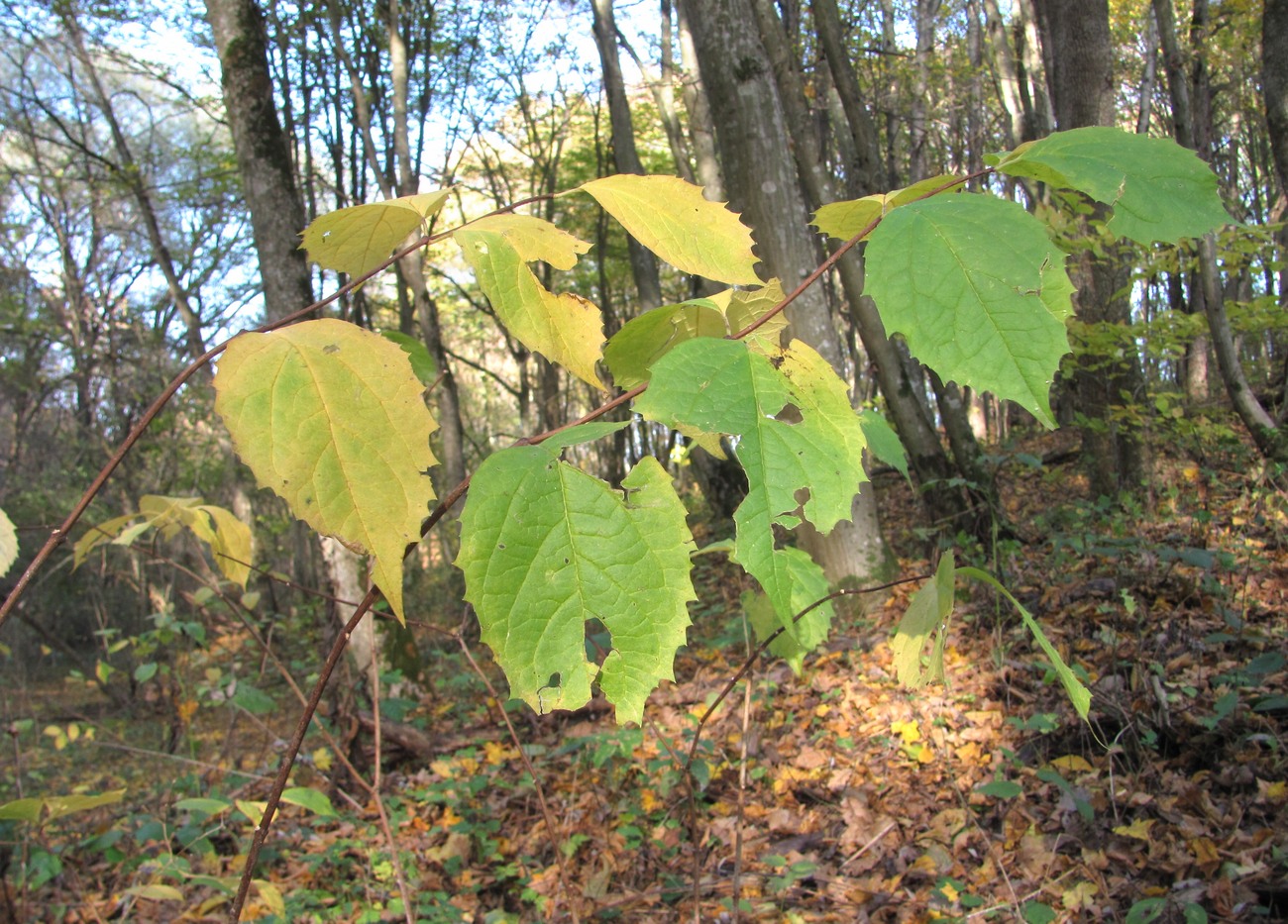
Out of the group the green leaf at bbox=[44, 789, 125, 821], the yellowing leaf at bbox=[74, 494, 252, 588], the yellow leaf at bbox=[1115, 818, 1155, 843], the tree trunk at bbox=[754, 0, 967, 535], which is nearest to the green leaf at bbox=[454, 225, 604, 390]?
the yellowing leaf at bbox=[74, 494, 252, 588]

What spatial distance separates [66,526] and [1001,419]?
51.0 feet

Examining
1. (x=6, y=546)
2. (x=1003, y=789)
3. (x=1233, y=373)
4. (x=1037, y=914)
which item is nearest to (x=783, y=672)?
(x=1003, y=789)

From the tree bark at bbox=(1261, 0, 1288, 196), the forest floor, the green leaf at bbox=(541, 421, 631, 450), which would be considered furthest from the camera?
the tree bark at bbox=(1261, 0, 1288, 196)

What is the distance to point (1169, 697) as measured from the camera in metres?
2.99

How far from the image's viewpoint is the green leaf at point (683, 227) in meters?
0.67

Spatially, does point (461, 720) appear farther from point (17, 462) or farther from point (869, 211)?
point (17, 462)

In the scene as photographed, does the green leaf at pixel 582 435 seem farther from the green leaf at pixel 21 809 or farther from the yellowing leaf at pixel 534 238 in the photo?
the green leaf at pixel 21 809

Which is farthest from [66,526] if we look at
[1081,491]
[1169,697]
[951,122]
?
[951,122]

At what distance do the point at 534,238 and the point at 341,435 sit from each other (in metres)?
0.26

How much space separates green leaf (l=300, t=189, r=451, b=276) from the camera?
2.29ft

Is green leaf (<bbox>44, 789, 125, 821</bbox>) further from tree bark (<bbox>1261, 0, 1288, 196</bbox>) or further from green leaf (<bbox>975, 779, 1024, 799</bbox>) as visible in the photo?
tree bark (<bbox>1261, 0, 1288, 196</bbox>)

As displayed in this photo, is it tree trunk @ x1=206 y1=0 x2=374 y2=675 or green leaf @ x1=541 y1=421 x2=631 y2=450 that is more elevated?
tree trunk @ x1=206 y1=0 x2=374 y2=675

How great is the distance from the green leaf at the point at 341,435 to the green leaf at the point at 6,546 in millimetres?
442

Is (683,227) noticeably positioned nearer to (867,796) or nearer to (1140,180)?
(1140,180)
